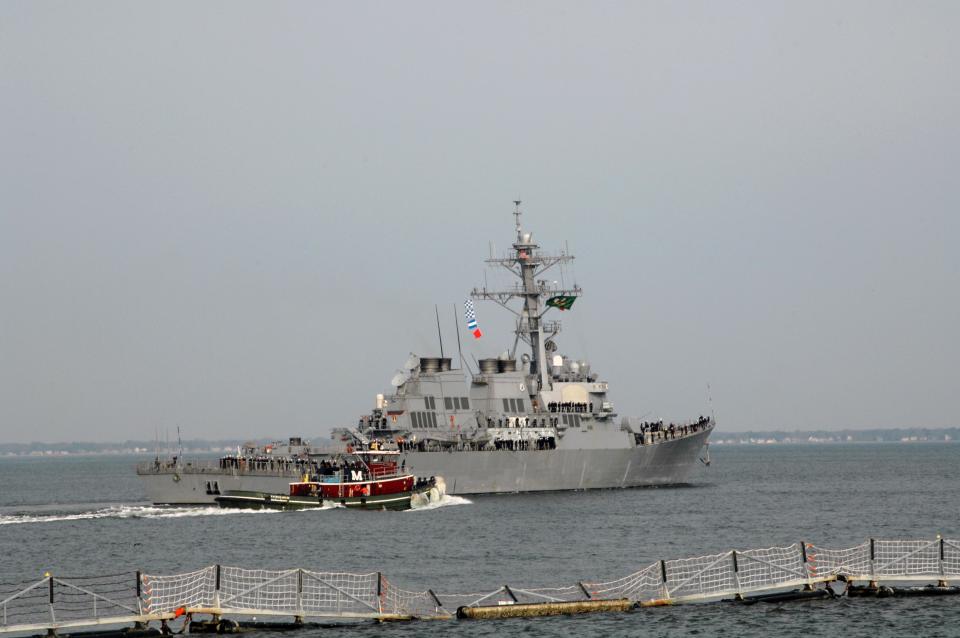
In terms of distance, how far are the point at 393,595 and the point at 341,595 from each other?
1.90m

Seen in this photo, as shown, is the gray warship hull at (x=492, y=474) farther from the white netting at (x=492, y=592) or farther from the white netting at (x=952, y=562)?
the white netting at (x=952, y=562)

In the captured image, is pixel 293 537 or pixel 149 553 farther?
pixel 293 537

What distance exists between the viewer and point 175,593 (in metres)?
34.8

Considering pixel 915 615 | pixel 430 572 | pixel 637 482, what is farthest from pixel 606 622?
pixel 637 482

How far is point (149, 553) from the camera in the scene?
46656 millimetres

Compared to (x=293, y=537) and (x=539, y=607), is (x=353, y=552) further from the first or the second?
(x=539, y=607)

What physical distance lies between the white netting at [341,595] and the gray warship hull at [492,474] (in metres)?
28.5

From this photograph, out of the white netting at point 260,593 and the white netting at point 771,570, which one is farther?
the white netting at point 771,570

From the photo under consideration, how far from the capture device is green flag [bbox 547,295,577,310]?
7869 cm

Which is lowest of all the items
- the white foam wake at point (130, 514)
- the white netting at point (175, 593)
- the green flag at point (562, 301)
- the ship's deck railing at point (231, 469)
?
the white netting at point (175, 593)

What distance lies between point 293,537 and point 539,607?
21.3 metres

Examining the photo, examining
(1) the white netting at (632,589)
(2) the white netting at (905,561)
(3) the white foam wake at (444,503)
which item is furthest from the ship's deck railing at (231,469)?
(1) the white netting at (632,589)

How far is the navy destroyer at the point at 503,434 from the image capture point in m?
67.8

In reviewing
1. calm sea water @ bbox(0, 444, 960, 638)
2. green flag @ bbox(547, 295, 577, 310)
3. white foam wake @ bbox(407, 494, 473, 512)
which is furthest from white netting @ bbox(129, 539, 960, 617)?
green flag @ bbox(547, 295, 577, 310)
